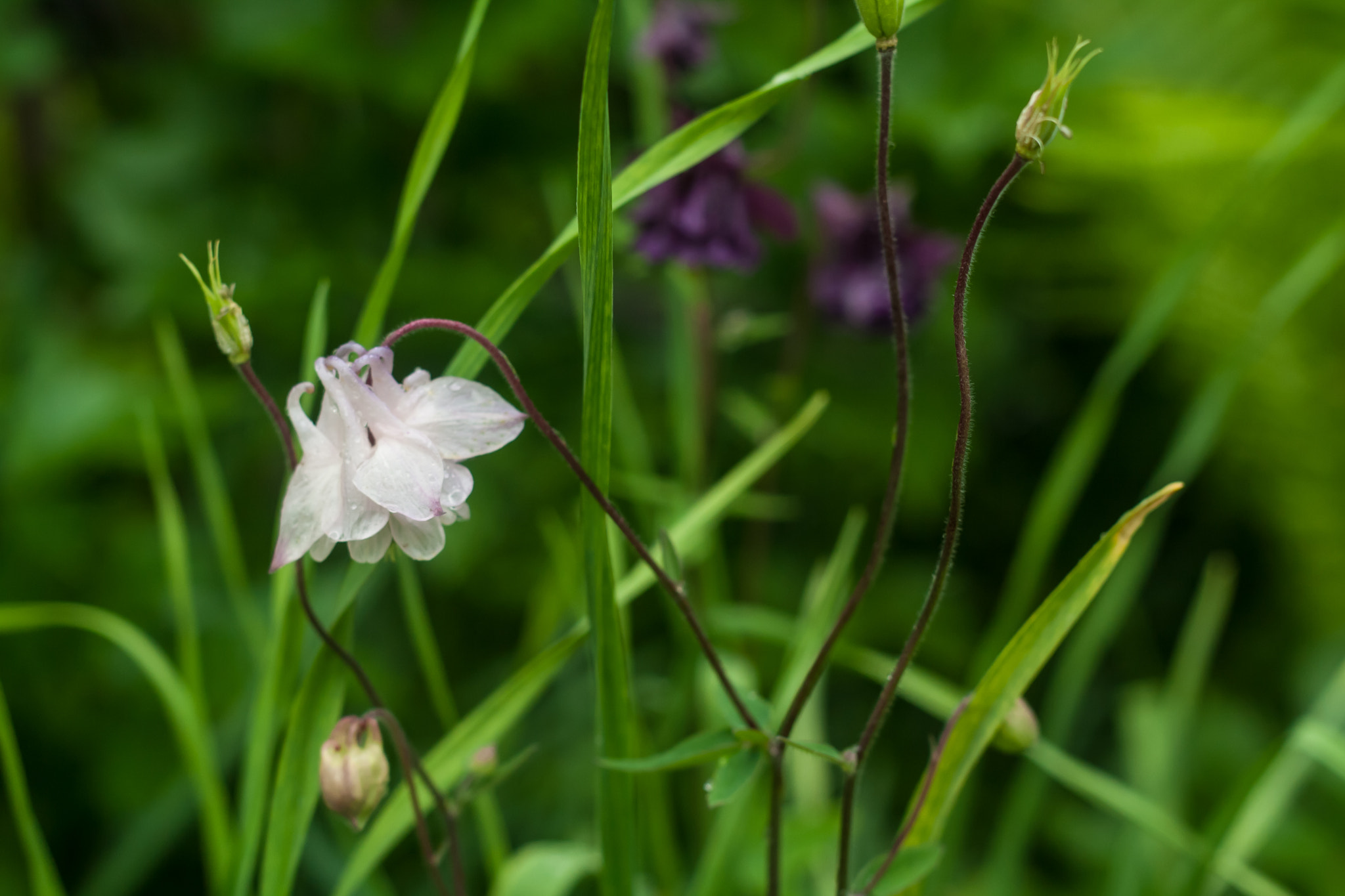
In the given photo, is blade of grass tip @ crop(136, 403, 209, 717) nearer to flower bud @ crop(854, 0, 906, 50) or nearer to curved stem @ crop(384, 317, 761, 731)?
curved stem @ crop(384, 317, 761, 731)

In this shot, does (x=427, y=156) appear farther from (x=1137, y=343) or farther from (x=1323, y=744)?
(x=1323, y=744)

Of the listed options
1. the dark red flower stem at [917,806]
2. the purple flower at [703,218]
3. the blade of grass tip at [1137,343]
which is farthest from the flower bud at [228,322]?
the blade of grass tip at [1137,343]

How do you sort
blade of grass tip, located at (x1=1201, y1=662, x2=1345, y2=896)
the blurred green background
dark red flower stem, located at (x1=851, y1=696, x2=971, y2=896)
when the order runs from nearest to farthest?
dark red flower stem, located at (x1=851, y1=696, x2=971, y2=896) → blade of grass tip, located at (x1=1201, y1=662, x2=1345, y2=896) → the blurred green background

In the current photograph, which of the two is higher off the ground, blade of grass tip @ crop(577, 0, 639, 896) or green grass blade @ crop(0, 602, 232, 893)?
blade of grass tip @ crop(577, 0, 639, 896)

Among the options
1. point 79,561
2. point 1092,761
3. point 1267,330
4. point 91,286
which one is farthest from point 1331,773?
point 91,286

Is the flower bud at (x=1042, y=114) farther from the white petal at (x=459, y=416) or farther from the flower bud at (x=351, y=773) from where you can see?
the flower bud at (x=351, y=773)

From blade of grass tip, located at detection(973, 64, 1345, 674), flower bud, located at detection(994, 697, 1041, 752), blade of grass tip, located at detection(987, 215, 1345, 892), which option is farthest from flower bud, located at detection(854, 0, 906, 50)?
blade of grass tip, located at detection(987, 215, 1345, 892)

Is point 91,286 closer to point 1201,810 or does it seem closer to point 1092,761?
point 1092,761

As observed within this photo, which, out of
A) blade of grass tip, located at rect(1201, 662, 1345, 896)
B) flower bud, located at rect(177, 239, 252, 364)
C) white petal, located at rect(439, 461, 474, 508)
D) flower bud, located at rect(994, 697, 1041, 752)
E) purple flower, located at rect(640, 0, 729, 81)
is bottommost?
blade of grass tip, located at rect(1201, 662, 1345, 896)
